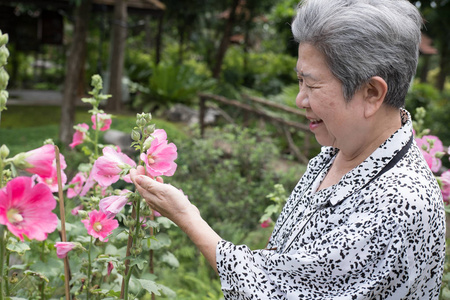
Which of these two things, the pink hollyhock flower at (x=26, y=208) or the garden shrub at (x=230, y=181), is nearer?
the pink hollyhock flower at (x=26, y=208)

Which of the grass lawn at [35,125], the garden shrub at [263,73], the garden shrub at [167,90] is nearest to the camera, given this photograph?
the grass lawn at [35,125]

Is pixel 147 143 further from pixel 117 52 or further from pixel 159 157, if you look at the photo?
pixel 117 52

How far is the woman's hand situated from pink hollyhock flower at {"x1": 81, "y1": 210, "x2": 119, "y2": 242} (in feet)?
1.01

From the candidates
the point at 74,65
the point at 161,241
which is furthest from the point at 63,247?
the point at 74,65

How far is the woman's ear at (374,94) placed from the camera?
4.40 feet

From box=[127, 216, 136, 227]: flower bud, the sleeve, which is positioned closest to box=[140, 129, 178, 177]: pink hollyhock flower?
box=[127, 216, 136, 227]: flower bud

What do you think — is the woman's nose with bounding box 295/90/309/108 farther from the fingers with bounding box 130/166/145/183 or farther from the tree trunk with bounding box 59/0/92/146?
the tree trunk with bounding box 59/0/92/146

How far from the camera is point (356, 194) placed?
4.51ft

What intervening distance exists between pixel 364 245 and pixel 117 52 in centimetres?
1153

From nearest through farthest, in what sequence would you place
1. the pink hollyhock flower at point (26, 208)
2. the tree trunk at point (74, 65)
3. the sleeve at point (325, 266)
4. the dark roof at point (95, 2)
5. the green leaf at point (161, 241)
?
the pink hollyhock flower at point (26, 208)
the sleeve at point (325, 266)
the green leaf at point (161, 241)
the tree trunk at point (74, 65)
the dark roof at point (95, 2)

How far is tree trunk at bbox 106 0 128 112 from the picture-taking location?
11.9 m

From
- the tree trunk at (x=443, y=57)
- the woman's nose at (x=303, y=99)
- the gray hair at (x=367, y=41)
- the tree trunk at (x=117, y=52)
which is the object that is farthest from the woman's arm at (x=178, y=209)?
the tree trunk at (x=443, y=57)

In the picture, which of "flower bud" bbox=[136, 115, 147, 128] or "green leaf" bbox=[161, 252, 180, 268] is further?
"green leaf" bbox=[161, 252, 180, 268]

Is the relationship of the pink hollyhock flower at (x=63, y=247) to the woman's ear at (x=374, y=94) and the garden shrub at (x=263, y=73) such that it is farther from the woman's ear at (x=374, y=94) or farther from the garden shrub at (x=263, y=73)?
the garden shrub at (x=263, y=73)
